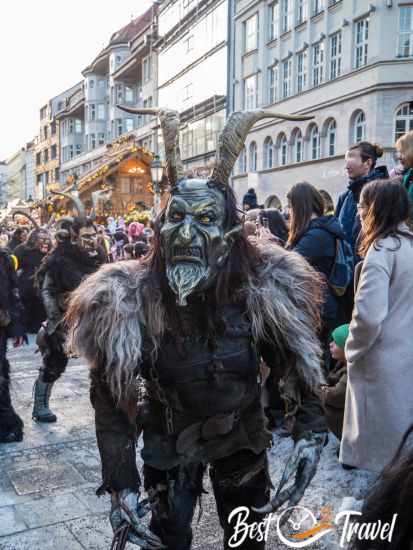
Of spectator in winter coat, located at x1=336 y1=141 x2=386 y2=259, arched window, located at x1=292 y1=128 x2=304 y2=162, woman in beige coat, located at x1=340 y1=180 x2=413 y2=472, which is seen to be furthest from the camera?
arched window, located at x1=292 y1=128 x2=304 y2=162

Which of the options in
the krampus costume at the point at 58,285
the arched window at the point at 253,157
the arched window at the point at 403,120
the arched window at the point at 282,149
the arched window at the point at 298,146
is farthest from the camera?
the arched window at the point at 253,157

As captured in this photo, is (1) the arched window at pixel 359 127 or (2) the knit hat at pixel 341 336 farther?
(1) the arched window at pixel 359 127

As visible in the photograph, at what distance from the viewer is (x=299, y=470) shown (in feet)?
7.52

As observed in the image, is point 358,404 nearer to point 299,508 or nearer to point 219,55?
point 299,508

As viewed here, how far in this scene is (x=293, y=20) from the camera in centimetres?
2452

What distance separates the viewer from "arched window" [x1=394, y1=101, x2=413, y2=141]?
19391mm

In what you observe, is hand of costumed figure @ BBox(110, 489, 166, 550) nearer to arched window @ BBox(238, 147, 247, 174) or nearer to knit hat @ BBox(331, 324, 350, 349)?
knit hat @ BBox(331, 324, 350, 349)

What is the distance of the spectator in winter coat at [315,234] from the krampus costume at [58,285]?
214cm

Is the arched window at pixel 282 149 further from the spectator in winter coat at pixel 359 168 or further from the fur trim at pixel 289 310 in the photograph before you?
the fur trim at pixel 289 310

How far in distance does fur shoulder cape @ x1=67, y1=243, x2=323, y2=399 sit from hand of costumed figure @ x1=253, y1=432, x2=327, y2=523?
0.22 metres

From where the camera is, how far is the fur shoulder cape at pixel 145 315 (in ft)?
7.38

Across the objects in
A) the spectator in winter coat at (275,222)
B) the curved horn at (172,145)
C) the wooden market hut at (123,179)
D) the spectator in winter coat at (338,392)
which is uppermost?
the wooden market hut at (123,179)

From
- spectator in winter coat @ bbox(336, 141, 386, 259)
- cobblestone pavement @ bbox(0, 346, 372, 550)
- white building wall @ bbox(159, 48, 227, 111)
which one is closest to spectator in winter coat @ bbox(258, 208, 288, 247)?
spectator in winter coat @ bbox(336, 141, 386, 259)

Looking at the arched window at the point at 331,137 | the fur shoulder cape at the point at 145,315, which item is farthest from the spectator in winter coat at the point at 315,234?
the arched window at the point at 331,137
